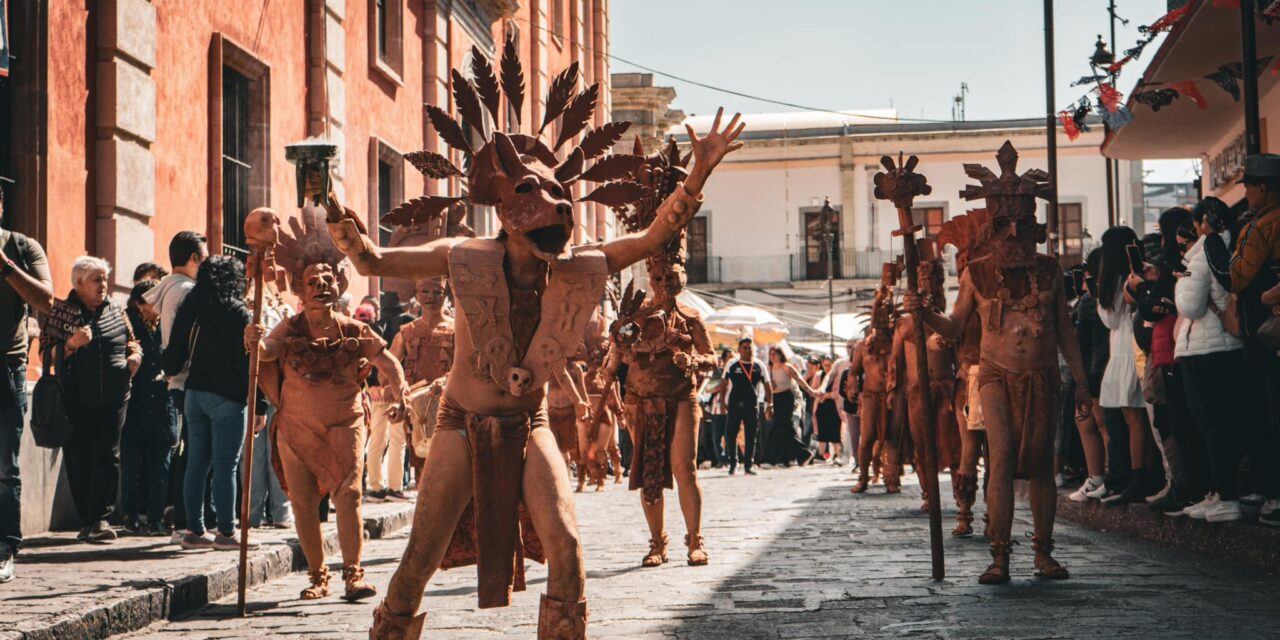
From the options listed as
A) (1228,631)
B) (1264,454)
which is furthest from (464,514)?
(1264,454)

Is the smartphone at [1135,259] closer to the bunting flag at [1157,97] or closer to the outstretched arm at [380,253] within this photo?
the bunting flag at [1157,97]

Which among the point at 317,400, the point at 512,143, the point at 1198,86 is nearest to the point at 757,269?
the point at 1198,86

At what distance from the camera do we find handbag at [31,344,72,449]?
1102 centimetres

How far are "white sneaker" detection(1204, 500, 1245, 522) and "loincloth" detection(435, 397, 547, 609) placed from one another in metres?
5.68

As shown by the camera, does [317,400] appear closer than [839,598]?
No

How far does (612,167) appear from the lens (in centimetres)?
704

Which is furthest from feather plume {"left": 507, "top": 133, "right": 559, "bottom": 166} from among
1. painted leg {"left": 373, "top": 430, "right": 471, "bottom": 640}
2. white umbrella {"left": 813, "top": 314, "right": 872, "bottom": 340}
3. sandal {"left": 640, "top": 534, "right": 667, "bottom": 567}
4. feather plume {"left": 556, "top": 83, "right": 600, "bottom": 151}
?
white umbrella {"left": 813, "top": 314, "right": 872, "bottom": 340}

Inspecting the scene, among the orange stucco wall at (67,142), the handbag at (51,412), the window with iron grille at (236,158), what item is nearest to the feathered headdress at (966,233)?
the handbag at (51,412)

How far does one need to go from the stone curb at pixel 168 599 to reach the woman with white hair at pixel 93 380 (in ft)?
4.55

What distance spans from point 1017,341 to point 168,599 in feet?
16.3

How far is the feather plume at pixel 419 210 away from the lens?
686 centimetres

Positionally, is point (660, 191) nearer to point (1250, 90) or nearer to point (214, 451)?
point (214, 451)

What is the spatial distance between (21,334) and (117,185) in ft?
15.9

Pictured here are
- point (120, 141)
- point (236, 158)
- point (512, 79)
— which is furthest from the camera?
point (236, 158)
